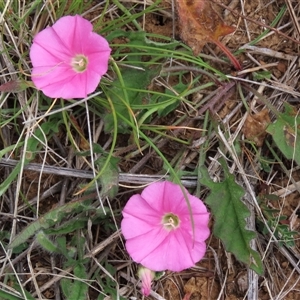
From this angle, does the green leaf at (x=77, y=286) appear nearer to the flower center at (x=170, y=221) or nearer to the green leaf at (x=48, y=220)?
the green leaf at (x=48, y=220)

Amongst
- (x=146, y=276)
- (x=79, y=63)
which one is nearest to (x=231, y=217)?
(x=146, y=276)

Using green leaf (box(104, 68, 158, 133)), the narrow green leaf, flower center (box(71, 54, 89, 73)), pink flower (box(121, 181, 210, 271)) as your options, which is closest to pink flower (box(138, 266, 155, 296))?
A: pink flower (box(121, 181, 210, 271))

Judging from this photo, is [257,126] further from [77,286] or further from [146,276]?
[77,286]


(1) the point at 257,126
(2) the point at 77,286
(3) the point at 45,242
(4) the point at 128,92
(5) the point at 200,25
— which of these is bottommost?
(2) the point at 77,286

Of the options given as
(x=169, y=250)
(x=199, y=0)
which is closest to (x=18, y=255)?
(x=169, y=250)

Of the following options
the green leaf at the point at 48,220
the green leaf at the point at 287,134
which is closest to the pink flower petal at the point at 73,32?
the green leaf at the point at 48,220

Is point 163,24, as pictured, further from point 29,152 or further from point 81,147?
point 29,152

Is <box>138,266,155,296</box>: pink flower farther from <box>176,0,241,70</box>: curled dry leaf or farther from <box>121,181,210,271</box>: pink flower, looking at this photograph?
<box>176,0,241,70</box>: curled dry leaf
